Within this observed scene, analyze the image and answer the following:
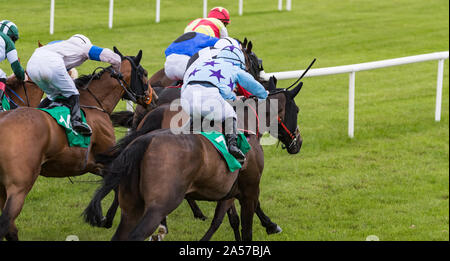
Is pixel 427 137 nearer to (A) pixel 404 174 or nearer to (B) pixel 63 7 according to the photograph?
(A) pixel 404 174

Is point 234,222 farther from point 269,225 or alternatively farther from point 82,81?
point 82,81

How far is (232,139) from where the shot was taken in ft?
16.5

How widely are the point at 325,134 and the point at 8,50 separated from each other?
481 cm

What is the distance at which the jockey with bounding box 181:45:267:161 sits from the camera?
498cm

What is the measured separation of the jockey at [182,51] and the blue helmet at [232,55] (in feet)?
5.91

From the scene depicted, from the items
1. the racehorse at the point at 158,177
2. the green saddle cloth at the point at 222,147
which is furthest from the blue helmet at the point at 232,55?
the racehorse at the point at 158,177

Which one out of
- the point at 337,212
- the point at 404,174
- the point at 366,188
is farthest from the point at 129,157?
the point at 404,174

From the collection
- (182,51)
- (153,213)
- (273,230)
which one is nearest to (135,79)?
(182,51)

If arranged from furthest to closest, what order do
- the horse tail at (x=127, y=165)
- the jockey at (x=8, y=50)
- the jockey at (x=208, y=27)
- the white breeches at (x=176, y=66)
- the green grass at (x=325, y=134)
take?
the jockey at (x=208, y=27), the white breeches at (x=176, y=66), the green grass at (x=325, y=134), the jockey at (x=8, y=50), the horse tail at (x=127, y=165)

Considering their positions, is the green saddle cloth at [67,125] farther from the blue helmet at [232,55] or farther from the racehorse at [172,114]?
the blue helmet at [232,55]

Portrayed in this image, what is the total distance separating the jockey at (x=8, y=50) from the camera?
6164 millimetres

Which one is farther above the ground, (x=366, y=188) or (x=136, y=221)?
(x=136, y=221)

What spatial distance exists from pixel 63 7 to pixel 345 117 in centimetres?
604
